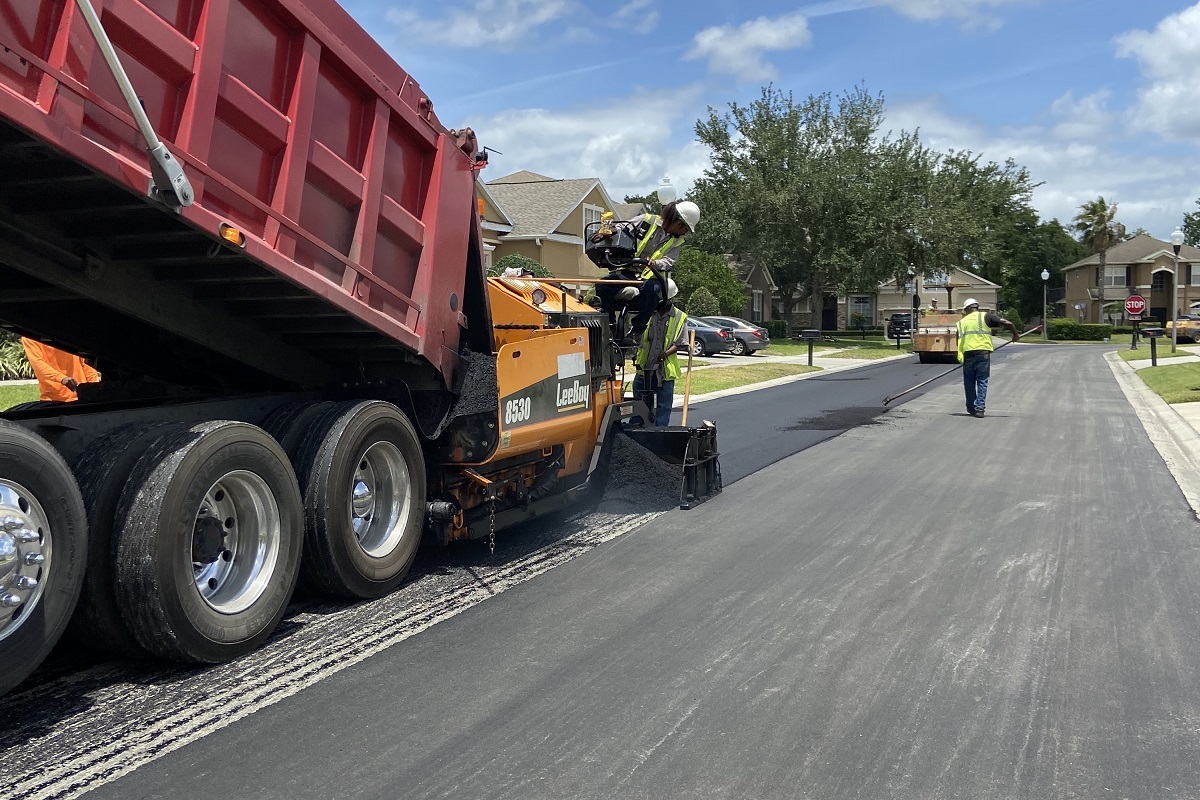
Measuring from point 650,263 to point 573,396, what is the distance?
1693mm

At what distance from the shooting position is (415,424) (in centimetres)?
598

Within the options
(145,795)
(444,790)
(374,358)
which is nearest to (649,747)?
(444,790)

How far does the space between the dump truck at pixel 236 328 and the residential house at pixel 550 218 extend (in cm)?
3236

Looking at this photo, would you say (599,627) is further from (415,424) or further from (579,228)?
(579,228)

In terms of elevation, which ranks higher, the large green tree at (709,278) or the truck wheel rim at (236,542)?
the large green tree at (709,278)

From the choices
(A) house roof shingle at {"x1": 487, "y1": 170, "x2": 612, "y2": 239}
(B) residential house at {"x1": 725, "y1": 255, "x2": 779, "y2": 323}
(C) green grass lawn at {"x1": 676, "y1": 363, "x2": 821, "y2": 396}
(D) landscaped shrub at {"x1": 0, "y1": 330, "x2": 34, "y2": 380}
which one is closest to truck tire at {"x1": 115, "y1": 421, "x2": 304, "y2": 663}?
(C) green grass lawn at {"x1": 676, "y1": 363, "x2": 821, "y2": 396}

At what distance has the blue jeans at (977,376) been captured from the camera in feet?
50.1

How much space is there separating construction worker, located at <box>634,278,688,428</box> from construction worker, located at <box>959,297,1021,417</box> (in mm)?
7652

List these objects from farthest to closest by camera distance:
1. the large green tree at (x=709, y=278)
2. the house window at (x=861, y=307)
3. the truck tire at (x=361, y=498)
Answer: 1. the house window at (x=861, y=307)
2. the large green tree at (x=709, y=278)
3. the truck tire at (x=361, y=498)

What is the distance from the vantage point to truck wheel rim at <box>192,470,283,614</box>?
4375mm

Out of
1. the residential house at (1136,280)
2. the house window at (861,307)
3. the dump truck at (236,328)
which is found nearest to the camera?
the dump truck at (236,328)

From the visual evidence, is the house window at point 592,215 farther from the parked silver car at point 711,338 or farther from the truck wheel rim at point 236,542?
the parked silver car at point 711,338

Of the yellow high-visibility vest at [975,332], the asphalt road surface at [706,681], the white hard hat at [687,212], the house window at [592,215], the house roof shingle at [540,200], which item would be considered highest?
the house roof shingle at [540,200]

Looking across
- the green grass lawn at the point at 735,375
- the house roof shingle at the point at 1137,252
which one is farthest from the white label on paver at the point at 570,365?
the house roof shingle at the point at 1137,252
